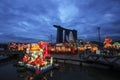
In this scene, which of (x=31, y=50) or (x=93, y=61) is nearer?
(x=31, y=50)

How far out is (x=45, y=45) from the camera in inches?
1332

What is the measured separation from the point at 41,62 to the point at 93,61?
47.2ft

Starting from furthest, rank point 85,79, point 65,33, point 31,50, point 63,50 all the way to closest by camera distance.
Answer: point 65,33
point 63,50
point 31,50
point 85,79

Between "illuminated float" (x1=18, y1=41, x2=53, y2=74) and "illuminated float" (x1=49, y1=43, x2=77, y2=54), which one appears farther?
"illuminated float" (x1=49, y1=43, x2=77, y2=54)

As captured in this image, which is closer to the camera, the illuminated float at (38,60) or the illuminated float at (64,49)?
the illuminated float at (38,60)

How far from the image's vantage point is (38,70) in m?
27.8

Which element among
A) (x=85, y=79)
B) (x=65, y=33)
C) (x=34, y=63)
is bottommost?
(x=85, y=79)

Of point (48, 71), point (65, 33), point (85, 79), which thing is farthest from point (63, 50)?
Answer: point (65, 33)

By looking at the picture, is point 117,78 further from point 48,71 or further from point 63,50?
point 63,50

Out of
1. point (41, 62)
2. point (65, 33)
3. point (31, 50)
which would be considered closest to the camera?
point (41, 62)

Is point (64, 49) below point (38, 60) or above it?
above

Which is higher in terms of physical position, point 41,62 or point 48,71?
point 41,62

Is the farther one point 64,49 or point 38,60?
point 64,49

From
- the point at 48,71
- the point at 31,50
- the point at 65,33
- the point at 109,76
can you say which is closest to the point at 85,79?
the point at 109,76
